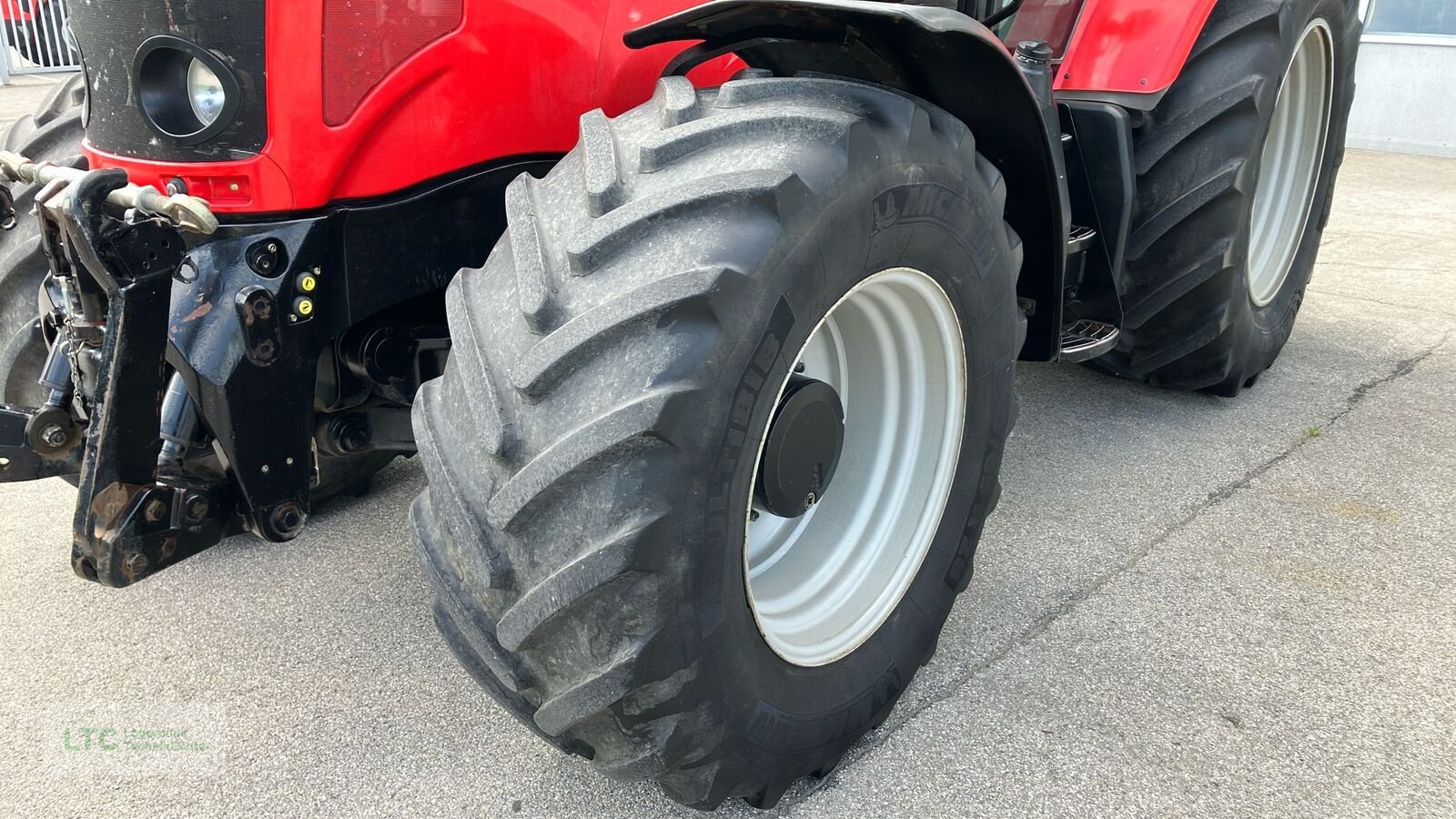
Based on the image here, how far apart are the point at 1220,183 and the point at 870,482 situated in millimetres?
1479

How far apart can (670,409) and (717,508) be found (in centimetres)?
18

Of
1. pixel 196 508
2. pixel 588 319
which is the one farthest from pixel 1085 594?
pixel 196 508

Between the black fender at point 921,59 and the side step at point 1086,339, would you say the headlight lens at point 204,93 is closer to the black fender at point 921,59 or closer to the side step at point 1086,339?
the black fender at point 921,59

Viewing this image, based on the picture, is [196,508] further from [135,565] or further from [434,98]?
[434,98]

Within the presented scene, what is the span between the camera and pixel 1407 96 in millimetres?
9180

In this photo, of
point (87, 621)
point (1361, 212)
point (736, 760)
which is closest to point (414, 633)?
point (87, 621)

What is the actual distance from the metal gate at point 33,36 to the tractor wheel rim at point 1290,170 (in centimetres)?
1337

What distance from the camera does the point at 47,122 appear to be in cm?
275

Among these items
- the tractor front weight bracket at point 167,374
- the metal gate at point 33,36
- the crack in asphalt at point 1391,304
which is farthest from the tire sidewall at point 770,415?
the metal gate at point 33,36

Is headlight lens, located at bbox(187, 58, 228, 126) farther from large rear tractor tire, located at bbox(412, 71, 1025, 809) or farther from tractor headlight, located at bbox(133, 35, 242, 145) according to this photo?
large rear tractor tire, located at bbox(412, 71, 1025, 809)

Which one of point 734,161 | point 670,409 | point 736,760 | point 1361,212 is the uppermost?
point 734,161

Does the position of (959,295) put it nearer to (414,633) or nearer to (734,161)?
(734,161)

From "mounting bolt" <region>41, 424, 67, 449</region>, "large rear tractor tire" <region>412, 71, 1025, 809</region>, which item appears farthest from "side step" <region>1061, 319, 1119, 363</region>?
"mounting bolt" <region>41, 424, 67, 449</region>

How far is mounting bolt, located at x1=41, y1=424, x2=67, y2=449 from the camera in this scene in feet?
6.23
